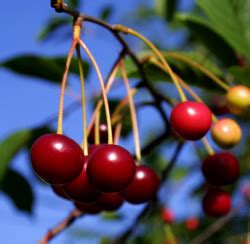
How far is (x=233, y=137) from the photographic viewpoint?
4.04ft

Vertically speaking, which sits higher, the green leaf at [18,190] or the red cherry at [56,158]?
the red cherry at [56,158]

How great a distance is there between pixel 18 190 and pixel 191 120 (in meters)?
1.09

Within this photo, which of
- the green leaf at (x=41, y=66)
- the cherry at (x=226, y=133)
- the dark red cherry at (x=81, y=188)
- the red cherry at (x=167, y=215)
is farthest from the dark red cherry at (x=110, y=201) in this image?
the red cherry at (x=167, y=215)

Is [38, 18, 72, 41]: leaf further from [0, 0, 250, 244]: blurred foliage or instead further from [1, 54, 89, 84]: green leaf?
[1, 54, 89, 84]: green leaf

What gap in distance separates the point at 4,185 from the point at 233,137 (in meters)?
1.02

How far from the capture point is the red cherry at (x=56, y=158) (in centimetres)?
89

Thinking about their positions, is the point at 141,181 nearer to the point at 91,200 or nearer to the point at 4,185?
the point at 91,200

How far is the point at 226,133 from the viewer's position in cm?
123

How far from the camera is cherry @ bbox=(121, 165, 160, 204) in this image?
112 centimetres

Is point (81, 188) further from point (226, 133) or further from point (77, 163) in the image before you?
point (226, 133)

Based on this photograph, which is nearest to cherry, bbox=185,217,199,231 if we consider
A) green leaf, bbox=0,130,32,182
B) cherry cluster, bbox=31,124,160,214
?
green leaf, bbox=0,130,32,182

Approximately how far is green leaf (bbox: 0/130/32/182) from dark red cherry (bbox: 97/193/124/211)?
0.69 metres

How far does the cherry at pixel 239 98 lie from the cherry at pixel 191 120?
221mm

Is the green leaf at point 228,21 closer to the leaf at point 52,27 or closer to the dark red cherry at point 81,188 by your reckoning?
the dark red cherry at point 81,188
